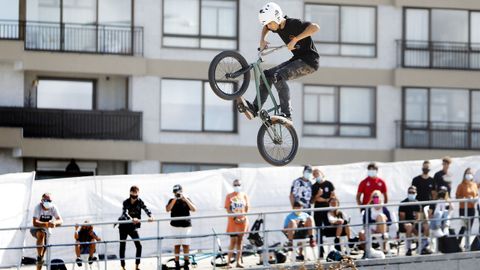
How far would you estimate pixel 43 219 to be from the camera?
26.8 m

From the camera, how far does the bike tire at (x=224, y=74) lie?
603 inches

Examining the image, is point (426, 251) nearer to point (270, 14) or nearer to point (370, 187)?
point (370, 187)

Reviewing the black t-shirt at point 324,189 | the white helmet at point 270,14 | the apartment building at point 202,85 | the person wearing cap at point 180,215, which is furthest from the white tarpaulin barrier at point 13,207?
the white helmet at point 270,14

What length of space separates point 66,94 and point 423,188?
1658cm

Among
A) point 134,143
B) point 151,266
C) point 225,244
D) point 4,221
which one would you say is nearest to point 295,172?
point 225,244

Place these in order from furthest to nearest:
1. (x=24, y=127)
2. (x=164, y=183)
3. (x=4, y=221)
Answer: (x=24, y=127) < (x=164, y=183) < (x=4, y=221)

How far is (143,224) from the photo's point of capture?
2914 cm

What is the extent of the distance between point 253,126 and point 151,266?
15.5 meters

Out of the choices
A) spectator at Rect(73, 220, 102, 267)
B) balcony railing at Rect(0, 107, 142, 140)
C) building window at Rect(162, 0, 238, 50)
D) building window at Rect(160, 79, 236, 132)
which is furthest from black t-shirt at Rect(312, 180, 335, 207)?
building window at Rect(162, 0, 238, 50)

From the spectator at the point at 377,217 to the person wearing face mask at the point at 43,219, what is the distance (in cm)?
657

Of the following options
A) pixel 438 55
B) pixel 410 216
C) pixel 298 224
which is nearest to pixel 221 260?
pixel 298 224

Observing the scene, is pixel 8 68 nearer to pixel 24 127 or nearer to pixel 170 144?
pixel 24 127

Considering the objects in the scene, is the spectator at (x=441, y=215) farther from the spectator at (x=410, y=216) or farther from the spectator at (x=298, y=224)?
the spectator at (x=298, y=224)

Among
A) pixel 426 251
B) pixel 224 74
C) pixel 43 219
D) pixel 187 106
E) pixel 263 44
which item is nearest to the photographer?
pixel 263 44
